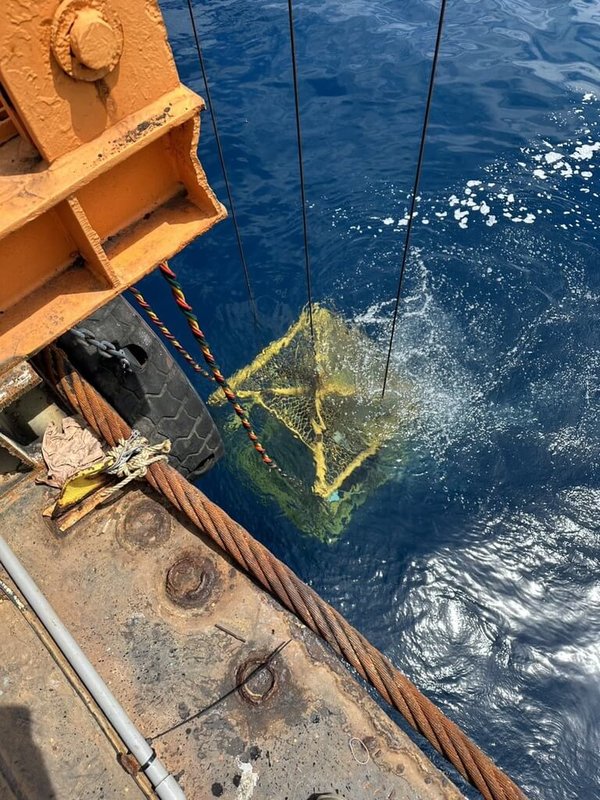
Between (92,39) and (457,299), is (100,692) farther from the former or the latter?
(457,299)

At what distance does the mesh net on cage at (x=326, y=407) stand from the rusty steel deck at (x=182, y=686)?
299cm

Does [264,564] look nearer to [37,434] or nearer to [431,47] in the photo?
[37,434]

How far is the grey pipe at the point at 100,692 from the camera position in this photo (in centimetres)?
234

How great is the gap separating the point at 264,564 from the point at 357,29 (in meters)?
13.1

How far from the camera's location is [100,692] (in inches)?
96.8

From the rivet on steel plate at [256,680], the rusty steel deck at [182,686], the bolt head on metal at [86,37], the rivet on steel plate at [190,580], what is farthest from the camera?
the rivet on steel plate at [190,580]

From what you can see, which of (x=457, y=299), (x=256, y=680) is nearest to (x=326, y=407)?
(x=457, y=299)

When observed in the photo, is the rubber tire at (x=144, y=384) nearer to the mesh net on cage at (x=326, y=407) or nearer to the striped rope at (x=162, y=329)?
the striped rope at (x=162, y=329)

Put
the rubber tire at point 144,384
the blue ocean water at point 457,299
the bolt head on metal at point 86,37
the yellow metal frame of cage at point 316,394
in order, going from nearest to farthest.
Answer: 1. the bolt head on metal at point 86,37
2. the rubber tire at point 144,384
3. the blue ocean water at point 457,299
4. the yellow metal frame of cage at point 316,394

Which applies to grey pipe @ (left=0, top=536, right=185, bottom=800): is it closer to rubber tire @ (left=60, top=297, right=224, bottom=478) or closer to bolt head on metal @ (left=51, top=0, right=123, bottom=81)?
rubber tire @ (left=60, top=297, right=224, bottom=478)

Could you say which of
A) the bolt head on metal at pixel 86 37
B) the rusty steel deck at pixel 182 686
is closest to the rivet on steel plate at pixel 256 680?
the rusty steel deck at pixel 182 686

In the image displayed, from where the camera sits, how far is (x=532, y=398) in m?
6.80

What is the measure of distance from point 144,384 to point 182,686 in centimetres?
246

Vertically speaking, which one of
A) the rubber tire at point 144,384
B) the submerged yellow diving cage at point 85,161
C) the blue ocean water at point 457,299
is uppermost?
the submerged yellow diving cage at point 85,161
